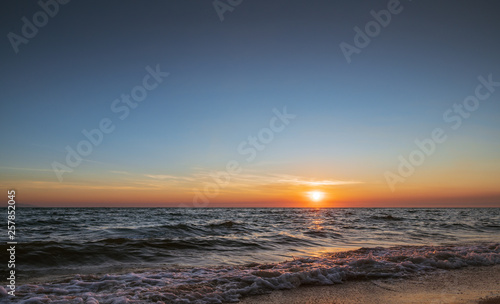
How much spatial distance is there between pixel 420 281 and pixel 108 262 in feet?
28.8

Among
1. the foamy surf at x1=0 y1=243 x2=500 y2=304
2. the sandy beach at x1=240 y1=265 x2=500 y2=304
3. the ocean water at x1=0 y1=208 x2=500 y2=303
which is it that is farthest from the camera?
the ocean water at x1=0 y1=208 x2=500 y2=303

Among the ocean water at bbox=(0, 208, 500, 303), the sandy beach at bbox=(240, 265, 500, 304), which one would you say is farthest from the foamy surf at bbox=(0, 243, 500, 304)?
the sandy beach at bbox=(240, 265, 500, 304)

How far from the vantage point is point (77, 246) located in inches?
413

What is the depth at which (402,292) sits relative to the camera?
5309mm

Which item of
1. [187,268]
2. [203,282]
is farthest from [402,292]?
[187,268]

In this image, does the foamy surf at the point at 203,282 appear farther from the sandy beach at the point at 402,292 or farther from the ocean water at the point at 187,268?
the sandy beach at the point at 402,292

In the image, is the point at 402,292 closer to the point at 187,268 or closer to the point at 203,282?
the point at 203,282

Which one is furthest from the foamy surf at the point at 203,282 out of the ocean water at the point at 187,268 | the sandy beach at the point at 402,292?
the sandy beach at the point at 402,292

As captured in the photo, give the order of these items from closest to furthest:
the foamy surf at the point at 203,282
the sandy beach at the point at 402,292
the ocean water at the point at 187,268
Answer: the sandy beach at the point at 402,292 < the foamy surf at the point at 203,282 < the ocean water at the point at 187,268

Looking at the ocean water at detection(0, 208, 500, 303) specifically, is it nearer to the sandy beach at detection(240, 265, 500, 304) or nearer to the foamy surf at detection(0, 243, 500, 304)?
the foamy surf at detection(0, 243, 500, 304)

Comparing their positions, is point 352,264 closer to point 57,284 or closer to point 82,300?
point 82,300

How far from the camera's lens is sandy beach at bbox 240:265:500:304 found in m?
4.80

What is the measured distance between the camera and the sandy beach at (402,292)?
480 centimetres

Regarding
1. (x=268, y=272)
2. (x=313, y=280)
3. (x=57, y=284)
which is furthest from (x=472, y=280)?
(x=57, y=284)
